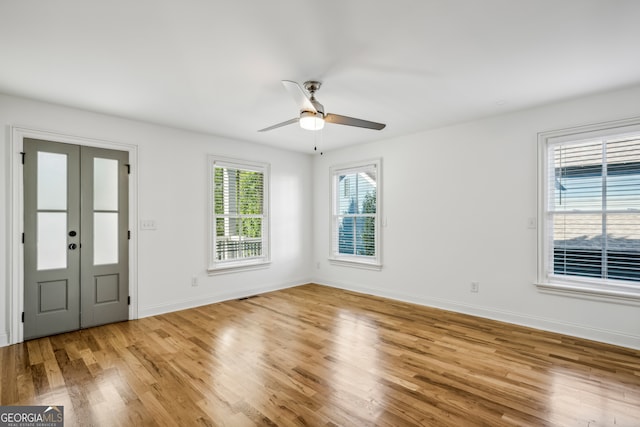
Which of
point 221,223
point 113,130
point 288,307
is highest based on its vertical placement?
point 113,130

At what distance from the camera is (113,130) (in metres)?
4.00

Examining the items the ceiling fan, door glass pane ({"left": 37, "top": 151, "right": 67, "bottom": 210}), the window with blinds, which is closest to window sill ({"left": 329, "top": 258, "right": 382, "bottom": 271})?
the window with blinds

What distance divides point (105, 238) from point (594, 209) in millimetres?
5689

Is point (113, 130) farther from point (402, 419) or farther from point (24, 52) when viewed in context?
point (402, 419)

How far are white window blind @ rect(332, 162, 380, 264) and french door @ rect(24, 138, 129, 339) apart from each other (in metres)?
3.48

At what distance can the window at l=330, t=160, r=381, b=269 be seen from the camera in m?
5.45

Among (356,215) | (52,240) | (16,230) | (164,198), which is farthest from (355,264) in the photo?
(16,230)

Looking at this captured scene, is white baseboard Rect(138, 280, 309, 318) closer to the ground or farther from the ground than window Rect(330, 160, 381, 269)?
closer to the ground

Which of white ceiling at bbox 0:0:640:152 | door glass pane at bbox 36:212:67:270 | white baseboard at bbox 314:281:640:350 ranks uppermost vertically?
white ceiling at bbox 0:0:640:152

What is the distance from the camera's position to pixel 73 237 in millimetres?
3701

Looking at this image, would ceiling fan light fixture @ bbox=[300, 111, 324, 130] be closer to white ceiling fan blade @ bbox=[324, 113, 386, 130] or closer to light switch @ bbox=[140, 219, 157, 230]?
white ceiling fan blade @ bbox=[324, 113, 386, 130]

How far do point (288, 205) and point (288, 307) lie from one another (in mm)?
2098

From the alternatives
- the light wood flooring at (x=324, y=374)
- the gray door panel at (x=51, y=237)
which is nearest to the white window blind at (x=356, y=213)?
the light wood flooring at (x=324, y=374)

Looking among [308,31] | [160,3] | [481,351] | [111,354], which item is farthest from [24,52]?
[481,351]
